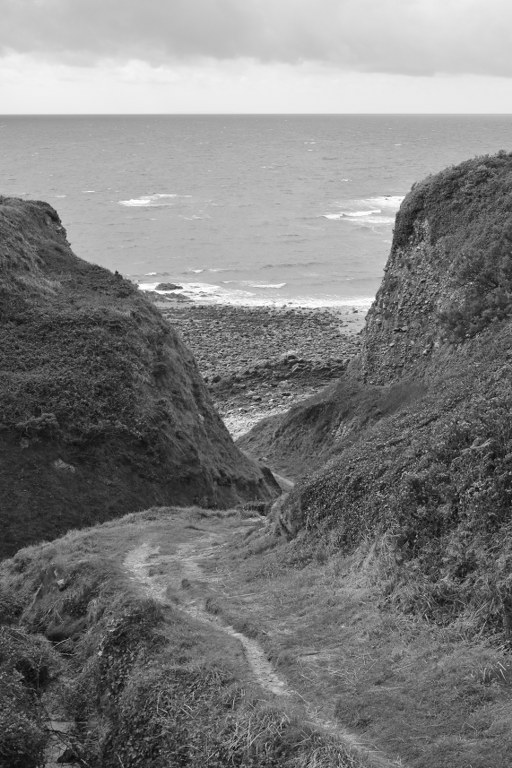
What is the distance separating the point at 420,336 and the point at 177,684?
85.9ft

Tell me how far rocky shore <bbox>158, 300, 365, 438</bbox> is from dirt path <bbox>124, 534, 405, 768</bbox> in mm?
22259

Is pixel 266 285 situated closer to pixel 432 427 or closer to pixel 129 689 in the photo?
pixel 432 427

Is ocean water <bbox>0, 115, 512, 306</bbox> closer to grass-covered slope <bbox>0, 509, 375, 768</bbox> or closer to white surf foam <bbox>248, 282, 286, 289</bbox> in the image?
white surf foam <bbox>248, 282, 286, 289</bbox>

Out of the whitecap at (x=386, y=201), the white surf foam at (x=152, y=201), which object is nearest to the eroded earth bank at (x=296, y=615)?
the white surf foam at (x=152, y=201)

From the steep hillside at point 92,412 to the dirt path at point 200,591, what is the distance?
517 centimetres

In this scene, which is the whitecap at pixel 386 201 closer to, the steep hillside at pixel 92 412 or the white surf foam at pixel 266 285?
the white surf foam at pixel 266 285

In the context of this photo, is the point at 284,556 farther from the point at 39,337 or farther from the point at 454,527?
the point at 39,337

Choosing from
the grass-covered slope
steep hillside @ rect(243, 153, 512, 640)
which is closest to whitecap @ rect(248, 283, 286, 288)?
steep hillside @ rect(243, 153, 512, 640)

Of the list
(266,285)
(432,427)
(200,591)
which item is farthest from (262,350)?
(200,591)

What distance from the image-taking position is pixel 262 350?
56.2m

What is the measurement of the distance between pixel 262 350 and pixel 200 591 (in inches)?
1540

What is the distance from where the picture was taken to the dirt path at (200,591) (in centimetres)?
1089

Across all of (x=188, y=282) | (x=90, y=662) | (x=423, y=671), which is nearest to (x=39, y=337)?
(x=90, y=662)

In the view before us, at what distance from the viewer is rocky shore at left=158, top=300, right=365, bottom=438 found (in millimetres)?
48188
